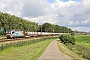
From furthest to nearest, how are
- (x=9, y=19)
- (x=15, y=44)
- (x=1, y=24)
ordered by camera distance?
(x=9, y=19) → (x=1, y=24) → (x=15, y=44)

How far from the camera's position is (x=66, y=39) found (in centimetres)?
8438

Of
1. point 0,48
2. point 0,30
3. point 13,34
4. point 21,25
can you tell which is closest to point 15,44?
point 0,48

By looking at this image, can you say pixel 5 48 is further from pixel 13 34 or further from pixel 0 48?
pixel 13 34

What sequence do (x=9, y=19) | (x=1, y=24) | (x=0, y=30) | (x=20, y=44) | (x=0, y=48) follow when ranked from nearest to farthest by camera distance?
1. (x=0, y=48)
2. (x=20, y=44)
3. (x=0, y=30)
4. (x=1, y=24)
5. (x=9, y=19)

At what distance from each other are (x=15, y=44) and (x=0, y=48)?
39.1ft

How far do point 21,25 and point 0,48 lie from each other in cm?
9996

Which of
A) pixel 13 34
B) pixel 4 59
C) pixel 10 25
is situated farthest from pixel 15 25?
pixel 4 59

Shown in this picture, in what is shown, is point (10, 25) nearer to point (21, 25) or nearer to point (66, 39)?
point (21, 25)

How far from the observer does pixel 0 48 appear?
114 feet

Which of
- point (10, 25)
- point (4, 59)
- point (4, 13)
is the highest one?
point (4, 13)

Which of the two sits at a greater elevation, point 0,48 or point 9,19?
point 9,19

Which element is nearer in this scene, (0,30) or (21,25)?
(0,30)

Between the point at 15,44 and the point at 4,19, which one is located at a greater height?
the point at 4,19

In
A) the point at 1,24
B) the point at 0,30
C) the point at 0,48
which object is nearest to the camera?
the point at 0,48
